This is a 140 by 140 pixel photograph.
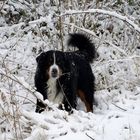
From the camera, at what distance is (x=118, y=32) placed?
10164mm

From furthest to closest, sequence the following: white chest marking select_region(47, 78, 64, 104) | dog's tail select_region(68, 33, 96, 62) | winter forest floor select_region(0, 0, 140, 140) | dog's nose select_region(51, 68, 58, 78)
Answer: dog's tail select_region(68, 33, 96, 62)
white chest marking select_region(47, 78, 64, 104)
dog's nose select_region(51, 68, 58, 78)
winter forest floor select_region(0, 0, 140, 140)

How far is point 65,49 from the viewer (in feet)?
28.6

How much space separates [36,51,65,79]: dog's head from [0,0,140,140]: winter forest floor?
435mm

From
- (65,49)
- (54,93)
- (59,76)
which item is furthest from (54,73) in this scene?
(65,49)

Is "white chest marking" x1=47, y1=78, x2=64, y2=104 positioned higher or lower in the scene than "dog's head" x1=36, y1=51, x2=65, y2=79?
lower

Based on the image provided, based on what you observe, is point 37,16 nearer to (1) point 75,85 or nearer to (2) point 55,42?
(2) point 55,42

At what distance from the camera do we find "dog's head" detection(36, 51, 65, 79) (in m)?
6.48

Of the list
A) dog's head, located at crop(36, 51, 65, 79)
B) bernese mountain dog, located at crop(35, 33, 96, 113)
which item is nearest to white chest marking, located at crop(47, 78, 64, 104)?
bernese mountain dog, located at crop(35, 33, 96, 113)

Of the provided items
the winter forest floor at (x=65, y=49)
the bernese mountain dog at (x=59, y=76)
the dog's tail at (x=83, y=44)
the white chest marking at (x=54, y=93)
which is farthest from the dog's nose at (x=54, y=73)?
the dog's tail at (x=83, y=44)

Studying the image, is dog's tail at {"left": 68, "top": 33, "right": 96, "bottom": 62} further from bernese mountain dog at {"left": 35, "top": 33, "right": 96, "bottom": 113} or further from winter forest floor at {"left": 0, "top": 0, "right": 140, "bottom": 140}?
bernese mountain dog at {"left": 35, "top": 33, "right": 96, "bottom": 113}

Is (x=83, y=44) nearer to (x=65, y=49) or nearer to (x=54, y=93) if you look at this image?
(x=65, y=49)

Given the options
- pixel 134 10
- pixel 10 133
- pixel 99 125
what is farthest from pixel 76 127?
pixel 134 10

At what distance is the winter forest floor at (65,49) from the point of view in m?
4.72

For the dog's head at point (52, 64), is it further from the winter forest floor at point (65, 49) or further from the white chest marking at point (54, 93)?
the winter forest floor at point (65, 49)
